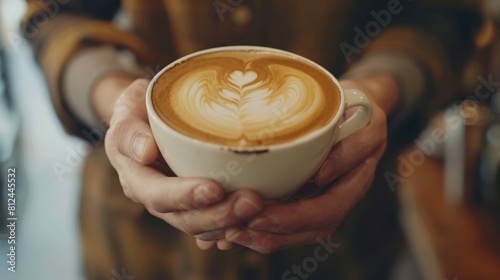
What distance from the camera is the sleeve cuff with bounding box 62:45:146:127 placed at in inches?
15.7

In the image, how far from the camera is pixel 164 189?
0.27 metres

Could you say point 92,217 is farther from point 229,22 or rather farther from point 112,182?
point 229,22

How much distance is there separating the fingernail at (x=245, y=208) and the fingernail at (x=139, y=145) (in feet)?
0.19

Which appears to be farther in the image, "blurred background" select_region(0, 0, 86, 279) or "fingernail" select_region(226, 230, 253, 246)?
"blurred background" select_region(0, 0, 86, 279)

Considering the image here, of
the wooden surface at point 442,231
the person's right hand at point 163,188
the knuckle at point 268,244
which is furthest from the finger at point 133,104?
the wooden surface at point 442,231

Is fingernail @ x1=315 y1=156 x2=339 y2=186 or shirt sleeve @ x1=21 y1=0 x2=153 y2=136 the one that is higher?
shirt sleeve @ x1=21 y1=0 x2=153 y2=136

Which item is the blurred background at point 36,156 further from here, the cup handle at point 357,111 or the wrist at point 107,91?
the cup handle at point 357,111

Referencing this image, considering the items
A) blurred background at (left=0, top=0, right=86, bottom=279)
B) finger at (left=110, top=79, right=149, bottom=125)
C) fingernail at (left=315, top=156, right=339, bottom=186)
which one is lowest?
blurred background at (left=0, top=0, right=86, bottom=279)

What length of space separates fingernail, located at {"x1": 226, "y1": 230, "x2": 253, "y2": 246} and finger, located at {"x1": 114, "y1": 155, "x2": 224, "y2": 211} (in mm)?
35

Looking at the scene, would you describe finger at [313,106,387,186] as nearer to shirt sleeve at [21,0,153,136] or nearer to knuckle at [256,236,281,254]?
knuckle at [256,236,281,254]

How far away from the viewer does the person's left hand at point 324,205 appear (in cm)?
29

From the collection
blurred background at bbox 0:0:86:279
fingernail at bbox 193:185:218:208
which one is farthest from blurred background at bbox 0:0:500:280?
fingernail at bbox 193:185:218:208

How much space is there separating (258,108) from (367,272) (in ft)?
0.86

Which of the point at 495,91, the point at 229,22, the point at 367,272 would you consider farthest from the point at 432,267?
the point at 229,22
